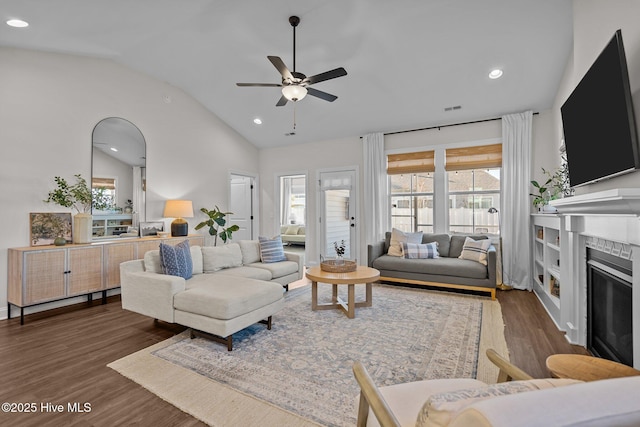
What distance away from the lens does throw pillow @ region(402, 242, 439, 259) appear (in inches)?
188

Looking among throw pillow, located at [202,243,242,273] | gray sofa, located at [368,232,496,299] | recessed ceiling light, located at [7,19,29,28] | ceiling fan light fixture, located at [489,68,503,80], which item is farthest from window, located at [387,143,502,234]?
recessed ceiling light, located at [7,19,29,28]

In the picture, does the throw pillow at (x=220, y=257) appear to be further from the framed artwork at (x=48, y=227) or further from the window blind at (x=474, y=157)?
the window blind at (x=474, y=157)

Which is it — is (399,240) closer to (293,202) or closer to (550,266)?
(550,266)

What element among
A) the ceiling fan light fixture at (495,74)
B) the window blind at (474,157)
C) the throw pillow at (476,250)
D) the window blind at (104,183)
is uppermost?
the ceiling fan light fixture at (495,74)

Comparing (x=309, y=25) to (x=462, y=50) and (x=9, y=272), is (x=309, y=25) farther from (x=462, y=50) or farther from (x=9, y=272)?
(x=9, y=272)

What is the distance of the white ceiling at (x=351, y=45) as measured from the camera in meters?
3.15

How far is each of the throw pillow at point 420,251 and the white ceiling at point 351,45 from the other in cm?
214

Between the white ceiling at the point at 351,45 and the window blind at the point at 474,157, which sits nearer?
the white ceiling at the point at 351,45


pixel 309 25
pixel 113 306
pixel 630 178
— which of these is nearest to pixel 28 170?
pixel 113 306

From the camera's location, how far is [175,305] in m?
2.79

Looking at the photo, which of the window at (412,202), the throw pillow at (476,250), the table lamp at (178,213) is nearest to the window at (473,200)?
the window at (412,202)

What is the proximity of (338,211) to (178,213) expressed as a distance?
3.01m

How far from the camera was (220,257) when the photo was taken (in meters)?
3.98

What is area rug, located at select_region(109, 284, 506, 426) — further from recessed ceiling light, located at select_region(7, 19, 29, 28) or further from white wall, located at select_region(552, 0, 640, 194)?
recessed ceiling light, located at select_region(7, 19, 29, 28)
